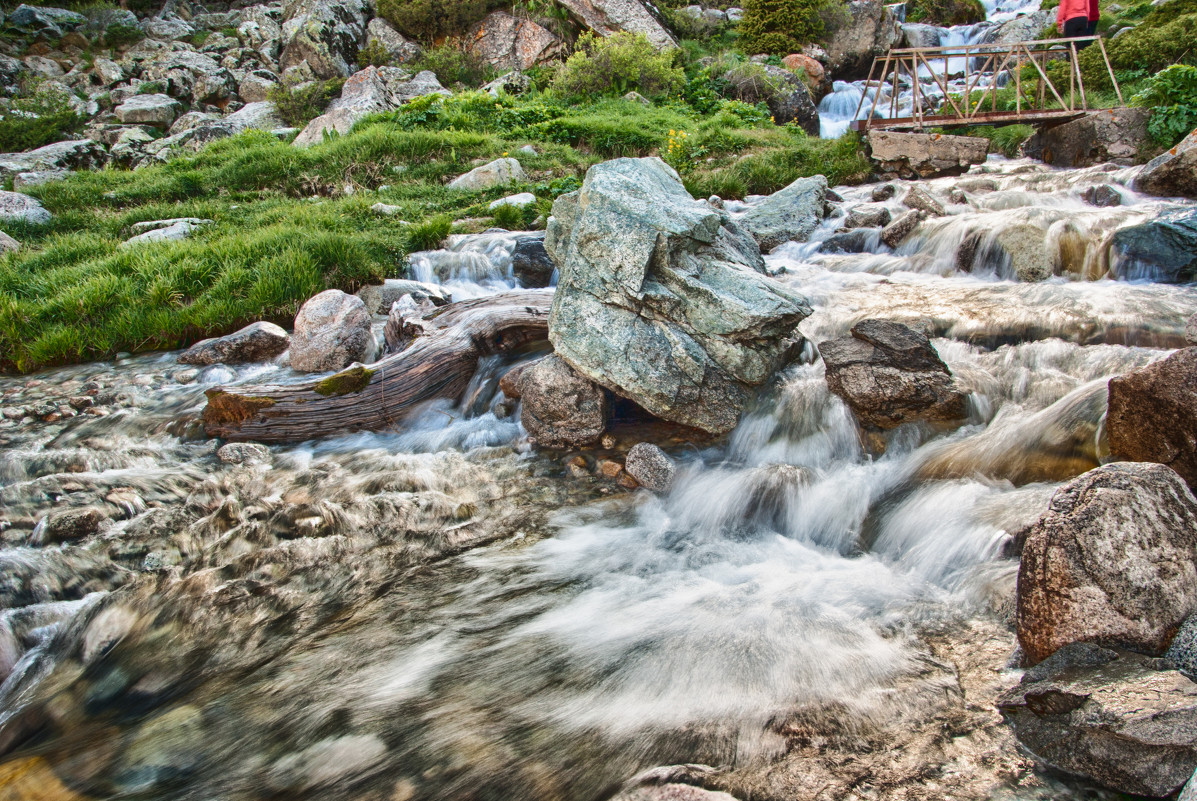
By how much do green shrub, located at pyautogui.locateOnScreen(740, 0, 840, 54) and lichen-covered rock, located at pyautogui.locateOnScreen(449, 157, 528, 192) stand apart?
47.4 feet

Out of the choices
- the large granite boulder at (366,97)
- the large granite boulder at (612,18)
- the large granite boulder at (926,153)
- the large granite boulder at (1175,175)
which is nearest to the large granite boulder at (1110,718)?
the large granite boulder at (1175,175)

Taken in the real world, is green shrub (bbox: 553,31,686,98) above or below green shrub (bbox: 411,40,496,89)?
below

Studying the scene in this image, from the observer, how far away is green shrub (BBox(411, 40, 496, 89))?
817 inches

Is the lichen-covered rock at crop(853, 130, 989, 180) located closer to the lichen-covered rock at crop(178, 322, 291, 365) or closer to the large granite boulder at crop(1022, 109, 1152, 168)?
the large granite boulder at crop(1022, 109, 1152, 168)

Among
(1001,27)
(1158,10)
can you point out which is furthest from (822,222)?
(1001,27)

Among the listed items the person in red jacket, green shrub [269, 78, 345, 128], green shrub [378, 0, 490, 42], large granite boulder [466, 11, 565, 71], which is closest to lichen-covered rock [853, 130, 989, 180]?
the person in red jacket

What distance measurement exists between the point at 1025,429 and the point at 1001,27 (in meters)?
28.8

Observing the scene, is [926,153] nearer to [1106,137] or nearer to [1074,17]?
[1106,137]

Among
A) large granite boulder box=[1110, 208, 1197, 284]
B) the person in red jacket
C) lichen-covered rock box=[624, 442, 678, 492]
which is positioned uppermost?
the person in red jacket

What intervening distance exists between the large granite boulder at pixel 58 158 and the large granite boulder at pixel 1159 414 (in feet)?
65.2

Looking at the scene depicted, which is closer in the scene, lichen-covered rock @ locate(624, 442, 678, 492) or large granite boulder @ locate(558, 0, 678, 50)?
lichen-covered rock @ locate(624, 442, 678, 492)

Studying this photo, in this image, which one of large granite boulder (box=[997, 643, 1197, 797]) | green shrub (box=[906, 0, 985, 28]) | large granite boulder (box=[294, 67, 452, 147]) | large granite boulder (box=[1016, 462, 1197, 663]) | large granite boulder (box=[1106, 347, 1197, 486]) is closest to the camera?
large granite boulder (box=[997, 643, 1197, 797])

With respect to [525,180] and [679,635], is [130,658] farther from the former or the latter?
[525,180]

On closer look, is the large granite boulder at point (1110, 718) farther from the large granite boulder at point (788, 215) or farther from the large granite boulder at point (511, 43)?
the large granite boulder at point (511, 43)
